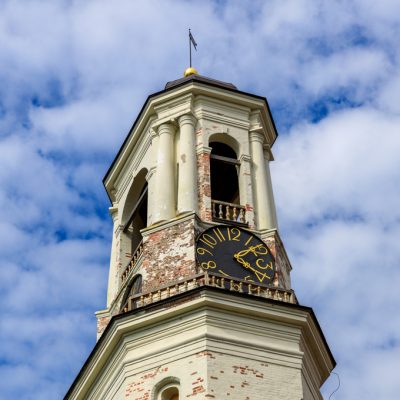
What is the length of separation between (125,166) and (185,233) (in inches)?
200

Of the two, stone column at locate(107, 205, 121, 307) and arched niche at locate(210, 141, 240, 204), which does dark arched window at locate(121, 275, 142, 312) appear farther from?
arched niche at locate(210, 141, 240, 204)

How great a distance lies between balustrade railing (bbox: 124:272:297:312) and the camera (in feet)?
73.0

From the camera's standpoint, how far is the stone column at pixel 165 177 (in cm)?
2453

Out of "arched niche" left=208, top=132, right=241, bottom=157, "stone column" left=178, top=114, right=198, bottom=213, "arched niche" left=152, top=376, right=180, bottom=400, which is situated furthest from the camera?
"arched niche" left=208, top=132, right=241, bottom=157

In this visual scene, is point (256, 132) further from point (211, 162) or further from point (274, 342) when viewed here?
point (274, 342)

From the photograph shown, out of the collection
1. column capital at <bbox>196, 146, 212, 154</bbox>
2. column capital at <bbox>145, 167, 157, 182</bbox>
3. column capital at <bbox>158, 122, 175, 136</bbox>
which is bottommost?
column capital at <bbox>145, 167, 157, 182</bbox>

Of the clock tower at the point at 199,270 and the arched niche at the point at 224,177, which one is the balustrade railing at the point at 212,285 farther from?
the arched niche at the point at 224,177

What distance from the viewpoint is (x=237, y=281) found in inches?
886

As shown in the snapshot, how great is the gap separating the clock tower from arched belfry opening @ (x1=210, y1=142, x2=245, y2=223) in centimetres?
3

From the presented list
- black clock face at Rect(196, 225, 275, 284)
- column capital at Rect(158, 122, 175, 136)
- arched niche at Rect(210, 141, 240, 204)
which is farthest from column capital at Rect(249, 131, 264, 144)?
black clock face at Rect(196, 225, 275, 284)

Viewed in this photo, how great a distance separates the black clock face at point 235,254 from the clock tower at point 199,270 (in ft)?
0.09

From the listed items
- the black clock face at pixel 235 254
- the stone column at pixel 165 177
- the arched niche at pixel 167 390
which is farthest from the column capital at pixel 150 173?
the arched niche at pixel 167 390

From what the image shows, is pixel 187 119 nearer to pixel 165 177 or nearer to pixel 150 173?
pixel 150 173

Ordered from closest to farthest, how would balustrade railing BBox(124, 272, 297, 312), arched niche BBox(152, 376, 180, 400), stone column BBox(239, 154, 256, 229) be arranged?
arched niche BBox(152, 376, 180, 400) → balustrade railing BBox(124, 272, 297, 312) → stone column BBox(239, 154, 256, 229)
